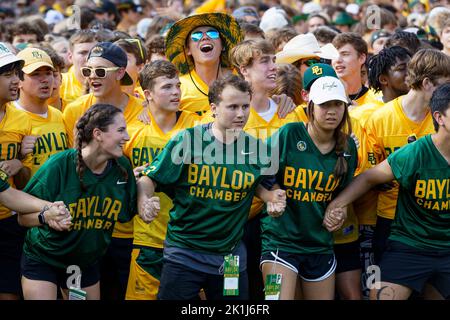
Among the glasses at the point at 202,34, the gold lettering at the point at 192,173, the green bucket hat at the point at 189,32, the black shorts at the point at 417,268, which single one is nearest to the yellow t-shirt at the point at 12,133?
the gold lettering at the point at 192,173

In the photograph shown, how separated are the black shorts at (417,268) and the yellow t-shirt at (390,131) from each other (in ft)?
Answer: 1.88

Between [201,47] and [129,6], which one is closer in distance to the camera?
[201,47]

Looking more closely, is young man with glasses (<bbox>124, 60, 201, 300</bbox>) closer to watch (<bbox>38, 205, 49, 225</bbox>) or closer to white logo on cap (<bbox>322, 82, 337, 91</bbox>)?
white logo on cap (<bbox>322, 82, 337, 91</bbox>)

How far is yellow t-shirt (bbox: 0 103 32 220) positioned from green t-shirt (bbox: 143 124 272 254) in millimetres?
1254

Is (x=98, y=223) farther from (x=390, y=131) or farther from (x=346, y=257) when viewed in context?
(x=390, y=131)

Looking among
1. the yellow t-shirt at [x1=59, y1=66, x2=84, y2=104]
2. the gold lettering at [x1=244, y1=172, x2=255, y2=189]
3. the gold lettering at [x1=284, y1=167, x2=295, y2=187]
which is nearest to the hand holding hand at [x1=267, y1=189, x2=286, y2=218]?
the gold lettering at [x1=244, y1=172, x2=255, y2=189]

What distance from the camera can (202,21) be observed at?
814 centimetres

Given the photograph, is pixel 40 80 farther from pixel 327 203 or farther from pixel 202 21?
pixel 327 203

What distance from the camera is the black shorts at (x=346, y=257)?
7078 millimetres

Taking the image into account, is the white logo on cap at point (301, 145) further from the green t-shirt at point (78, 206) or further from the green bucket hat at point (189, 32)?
the green bucket hat at point (189, 32)

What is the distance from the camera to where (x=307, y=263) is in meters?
6.55

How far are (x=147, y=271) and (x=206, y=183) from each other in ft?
3.70

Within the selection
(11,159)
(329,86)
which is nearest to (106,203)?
(11,159)

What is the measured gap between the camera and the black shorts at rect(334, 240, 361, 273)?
7078 mm
